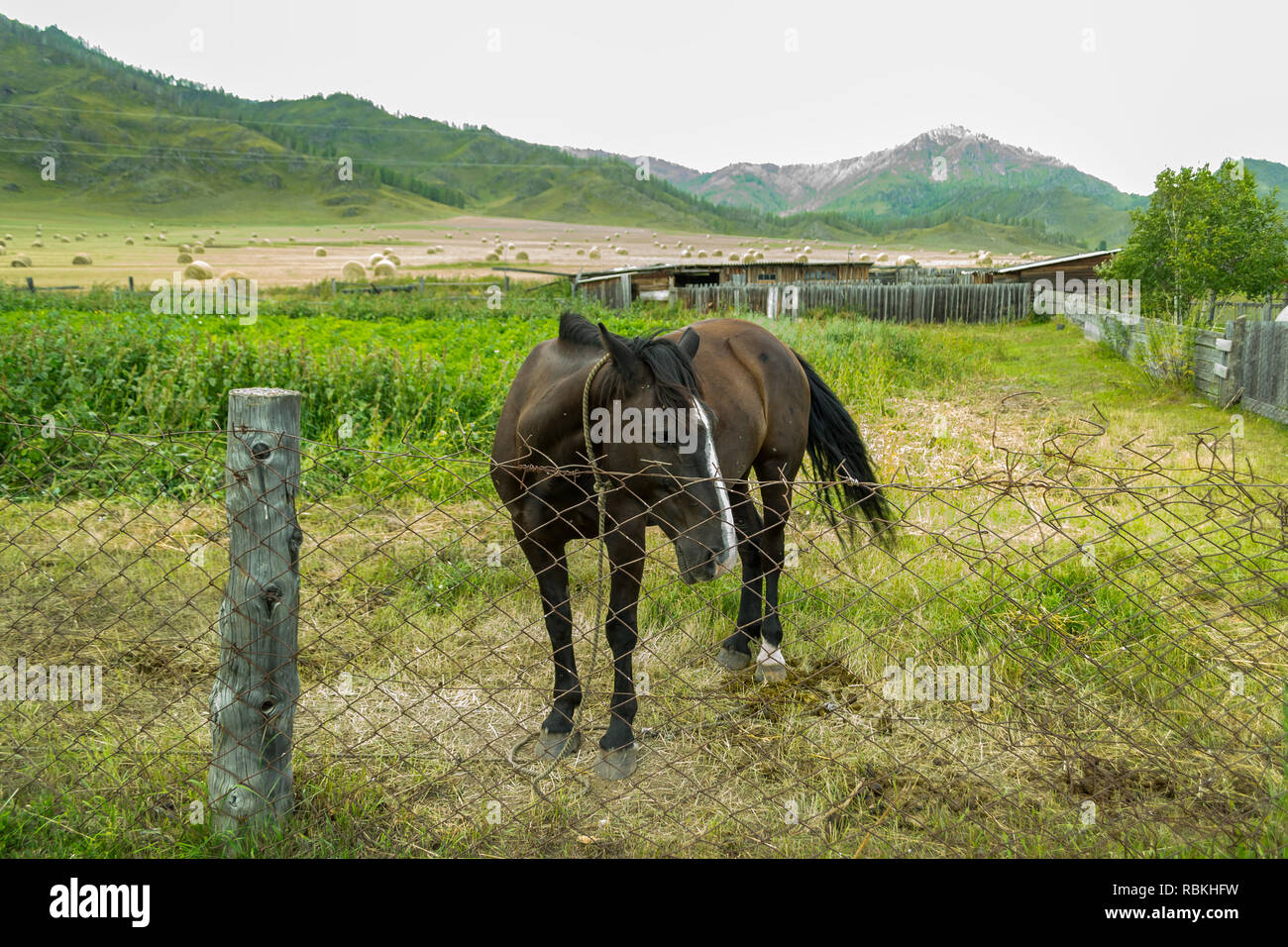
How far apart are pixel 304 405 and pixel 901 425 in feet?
24.3

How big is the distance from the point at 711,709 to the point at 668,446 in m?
1.75

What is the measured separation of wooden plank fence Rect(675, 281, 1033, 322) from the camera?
1115 inches

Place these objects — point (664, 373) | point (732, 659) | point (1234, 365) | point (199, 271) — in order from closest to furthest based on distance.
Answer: point (664, 373), point (732, 659), point (1234, 365), point (199, 271)

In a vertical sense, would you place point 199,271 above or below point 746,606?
above

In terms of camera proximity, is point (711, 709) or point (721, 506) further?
point (711, 709)

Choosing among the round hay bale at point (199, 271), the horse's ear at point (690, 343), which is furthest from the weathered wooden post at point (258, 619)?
the round hay bale at point (199, 271)

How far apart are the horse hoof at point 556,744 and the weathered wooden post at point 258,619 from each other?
3.83ft

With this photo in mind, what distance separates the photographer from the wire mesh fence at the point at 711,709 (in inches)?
105

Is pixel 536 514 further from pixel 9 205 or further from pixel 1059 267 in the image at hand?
pixel 9 205

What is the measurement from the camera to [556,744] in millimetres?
3447

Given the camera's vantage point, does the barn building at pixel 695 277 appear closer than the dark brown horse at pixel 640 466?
No

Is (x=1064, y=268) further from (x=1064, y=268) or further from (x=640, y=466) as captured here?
(x=640, y=466)

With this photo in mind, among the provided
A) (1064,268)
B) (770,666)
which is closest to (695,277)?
(1064,268)

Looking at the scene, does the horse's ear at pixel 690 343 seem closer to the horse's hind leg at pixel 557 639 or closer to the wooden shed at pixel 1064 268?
the horse's hind leg at pixel 557 639
